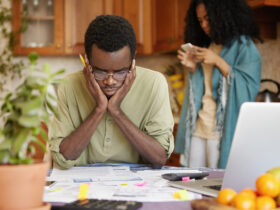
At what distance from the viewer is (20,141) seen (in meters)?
0.72

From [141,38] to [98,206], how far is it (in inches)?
136

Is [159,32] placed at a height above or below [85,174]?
above

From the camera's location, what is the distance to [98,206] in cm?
86

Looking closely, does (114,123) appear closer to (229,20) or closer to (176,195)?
(176,195)

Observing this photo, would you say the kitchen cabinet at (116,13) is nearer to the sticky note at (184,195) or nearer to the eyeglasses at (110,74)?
the eyeglasses at (110,74)

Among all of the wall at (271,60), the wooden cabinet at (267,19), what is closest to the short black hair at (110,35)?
the wooden cabinet at (267,19)

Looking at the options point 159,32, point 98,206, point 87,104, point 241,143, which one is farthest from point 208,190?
point 159,32

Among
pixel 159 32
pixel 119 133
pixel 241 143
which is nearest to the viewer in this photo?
pixel 241 143

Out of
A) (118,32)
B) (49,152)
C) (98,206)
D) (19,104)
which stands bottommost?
(49,152)

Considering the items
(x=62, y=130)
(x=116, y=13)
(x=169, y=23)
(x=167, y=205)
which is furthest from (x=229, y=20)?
(x=167, y=205)

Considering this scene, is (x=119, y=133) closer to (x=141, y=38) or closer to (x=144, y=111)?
(x=144, y=111)

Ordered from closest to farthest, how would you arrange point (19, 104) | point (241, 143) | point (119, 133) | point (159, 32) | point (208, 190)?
point (19, 104), point (241, 143), point (208, 190), point (119, 133), point (159, 32)

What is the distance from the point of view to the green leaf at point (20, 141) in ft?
2.35

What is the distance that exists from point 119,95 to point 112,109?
60mm
